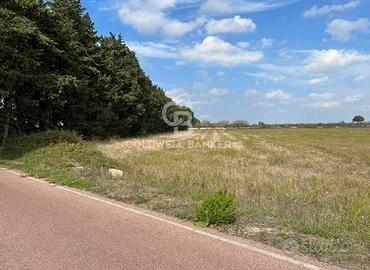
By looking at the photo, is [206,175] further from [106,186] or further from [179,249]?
[179,249]

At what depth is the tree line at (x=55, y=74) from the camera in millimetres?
23266

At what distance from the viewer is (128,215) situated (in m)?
8.39

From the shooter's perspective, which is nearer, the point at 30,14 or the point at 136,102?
the point at 30,14

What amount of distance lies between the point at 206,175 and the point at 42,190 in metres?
6.26

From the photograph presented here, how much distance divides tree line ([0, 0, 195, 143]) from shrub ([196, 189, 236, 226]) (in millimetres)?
17689

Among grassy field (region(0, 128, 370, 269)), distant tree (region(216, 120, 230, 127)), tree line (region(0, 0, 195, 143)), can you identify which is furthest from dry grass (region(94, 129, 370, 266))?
distant tree (region(216, 120, 230, 127))

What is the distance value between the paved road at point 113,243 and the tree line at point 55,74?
16093 mm

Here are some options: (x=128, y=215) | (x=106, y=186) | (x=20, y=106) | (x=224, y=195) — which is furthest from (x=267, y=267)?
(x=20, y=106)

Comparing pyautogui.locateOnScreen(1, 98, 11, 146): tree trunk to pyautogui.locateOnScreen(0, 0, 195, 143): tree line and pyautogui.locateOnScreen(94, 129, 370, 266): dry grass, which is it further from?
pyautogui.locateOnScreen(94, 129, 370, 266): dry grass

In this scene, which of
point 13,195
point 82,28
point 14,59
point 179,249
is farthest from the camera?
point 82,28

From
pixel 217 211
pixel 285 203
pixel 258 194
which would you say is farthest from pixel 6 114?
pixel 217 211

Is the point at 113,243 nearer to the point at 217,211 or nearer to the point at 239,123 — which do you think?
the point at 217,211

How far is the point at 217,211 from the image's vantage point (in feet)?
25.4

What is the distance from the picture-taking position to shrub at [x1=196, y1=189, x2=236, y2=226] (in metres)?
7.70
